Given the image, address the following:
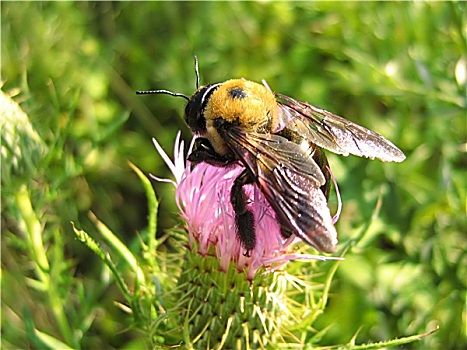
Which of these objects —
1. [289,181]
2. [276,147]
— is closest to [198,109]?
[276,147]

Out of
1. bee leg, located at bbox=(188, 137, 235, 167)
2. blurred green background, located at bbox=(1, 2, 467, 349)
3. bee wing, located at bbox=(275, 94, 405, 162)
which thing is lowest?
blurred green background, located at bbox=(1, 2, 467, 349)

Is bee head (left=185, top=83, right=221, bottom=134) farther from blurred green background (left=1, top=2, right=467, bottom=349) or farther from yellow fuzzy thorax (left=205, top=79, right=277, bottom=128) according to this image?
blurred green background (left=1, top=2, right=467, bottom=349)

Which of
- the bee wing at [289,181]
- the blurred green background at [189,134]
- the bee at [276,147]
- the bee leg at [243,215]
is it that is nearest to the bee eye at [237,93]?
the bee at [276,147]

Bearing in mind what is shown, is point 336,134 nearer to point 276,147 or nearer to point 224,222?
point 276,147

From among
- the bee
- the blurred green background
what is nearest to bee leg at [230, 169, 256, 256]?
the bee

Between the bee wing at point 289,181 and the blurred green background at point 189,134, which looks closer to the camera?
the bee wing at point 289,181

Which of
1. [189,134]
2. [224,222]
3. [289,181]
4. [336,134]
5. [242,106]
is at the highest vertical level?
[242,106]

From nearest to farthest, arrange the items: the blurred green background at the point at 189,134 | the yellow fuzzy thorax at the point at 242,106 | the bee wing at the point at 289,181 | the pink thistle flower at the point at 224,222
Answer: the bee wing at the point at 289,181 < the yellow fuzzy thorax at the point at 242,106 < the pink thistle flower at the point at 224,222 < the blurred green background at the point at 189,134

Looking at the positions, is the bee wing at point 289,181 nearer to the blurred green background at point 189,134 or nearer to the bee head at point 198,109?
the bee head at point 198,109
